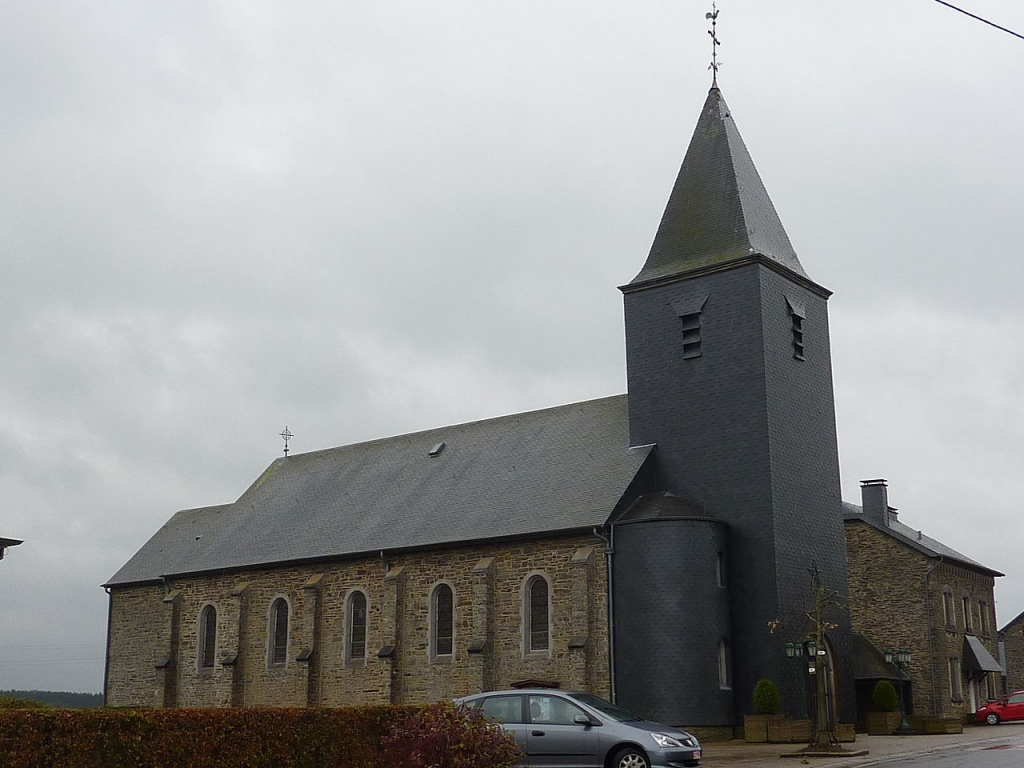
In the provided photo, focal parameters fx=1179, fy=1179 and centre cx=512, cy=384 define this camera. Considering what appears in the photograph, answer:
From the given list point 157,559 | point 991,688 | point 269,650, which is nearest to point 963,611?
point 991,688

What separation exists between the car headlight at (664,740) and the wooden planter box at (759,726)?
11142mm

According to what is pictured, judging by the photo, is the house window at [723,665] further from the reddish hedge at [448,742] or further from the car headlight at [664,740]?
the reddish hedge at [448,742]

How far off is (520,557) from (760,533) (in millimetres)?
6323

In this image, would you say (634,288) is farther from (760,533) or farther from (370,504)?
(370,504)

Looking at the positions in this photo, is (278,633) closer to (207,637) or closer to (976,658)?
(207,637)

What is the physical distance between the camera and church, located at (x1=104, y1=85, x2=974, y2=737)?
94.4 ft

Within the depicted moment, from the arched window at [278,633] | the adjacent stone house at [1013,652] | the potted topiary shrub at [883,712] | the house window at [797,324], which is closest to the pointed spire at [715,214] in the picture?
the house window at [797,324]

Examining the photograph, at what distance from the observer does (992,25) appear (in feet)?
42.4

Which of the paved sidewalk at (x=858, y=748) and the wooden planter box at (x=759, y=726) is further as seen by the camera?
the wooden planter box at (x=759, y=726)

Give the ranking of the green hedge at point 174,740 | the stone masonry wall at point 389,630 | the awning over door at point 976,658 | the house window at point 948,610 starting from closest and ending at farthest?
the green hedge at point 174,740 → the stone masonry wall at point 389,630 → the house window at point 948,610 → the awning over door at point 976,658

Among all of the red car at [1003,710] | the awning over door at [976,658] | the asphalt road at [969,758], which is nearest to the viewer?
the asphalt road at [969,758]

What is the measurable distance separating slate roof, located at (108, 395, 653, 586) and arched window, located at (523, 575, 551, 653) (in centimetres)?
141

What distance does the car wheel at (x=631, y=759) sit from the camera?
16.6 m

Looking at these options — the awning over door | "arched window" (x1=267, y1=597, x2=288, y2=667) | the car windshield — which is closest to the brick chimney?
the awning over door
